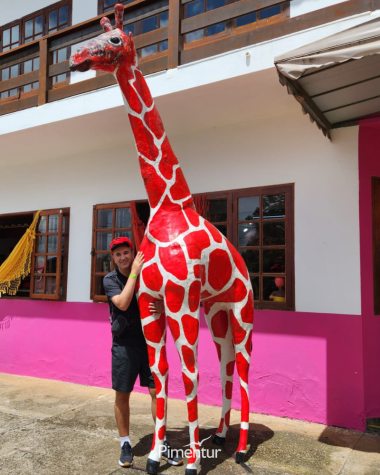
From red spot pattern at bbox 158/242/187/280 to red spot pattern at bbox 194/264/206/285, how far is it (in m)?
0.08

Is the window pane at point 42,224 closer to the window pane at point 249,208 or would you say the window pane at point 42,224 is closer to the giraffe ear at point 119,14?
the window pane at point 249,208

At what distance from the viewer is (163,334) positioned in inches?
117

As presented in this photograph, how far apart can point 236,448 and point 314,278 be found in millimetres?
1680

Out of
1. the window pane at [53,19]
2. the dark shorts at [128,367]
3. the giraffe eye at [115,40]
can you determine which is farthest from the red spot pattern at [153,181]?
the window pane at [53,19]

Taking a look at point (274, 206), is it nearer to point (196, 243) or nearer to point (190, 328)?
point (196, 243)

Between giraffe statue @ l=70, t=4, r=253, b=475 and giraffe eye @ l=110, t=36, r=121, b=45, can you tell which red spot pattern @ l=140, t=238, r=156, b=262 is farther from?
giraffe eye @ l=110, t=36, r=121, b=45

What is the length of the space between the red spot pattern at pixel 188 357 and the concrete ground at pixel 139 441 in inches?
29.3

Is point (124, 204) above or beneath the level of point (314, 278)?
above

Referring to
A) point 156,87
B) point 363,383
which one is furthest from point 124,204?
point 363,383

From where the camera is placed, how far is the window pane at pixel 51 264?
222 inches

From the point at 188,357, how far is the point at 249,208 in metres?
2.12

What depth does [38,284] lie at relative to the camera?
18.9 ft

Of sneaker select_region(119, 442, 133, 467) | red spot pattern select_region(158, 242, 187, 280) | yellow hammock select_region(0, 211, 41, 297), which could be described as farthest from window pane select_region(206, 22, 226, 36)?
sneaker select_region(119, 442, 133, 467)

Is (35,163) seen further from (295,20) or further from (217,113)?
(295,20)
